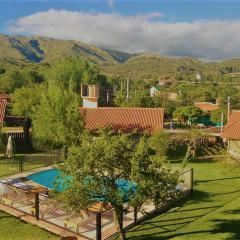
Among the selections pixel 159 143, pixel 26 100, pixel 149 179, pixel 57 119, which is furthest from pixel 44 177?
pixel 26 100

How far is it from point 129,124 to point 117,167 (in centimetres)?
2282

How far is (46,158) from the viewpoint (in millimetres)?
30922

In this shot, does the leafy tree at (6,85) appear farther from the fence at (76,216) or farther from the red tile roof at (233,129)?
the fence at (76,216)

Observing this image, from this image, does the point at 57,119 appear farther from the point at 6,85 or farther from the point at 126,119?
the point at 6,85

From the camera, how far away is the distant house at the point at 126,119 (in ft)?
117

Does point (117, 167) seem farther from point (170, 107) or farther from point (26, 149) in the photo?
point (170, 107)

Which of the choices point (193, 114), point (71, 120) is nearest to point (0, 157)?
point (71, 120)

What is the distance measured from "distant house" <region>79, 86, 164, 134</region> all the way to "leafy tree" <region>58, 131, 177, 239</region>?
69.2 feet

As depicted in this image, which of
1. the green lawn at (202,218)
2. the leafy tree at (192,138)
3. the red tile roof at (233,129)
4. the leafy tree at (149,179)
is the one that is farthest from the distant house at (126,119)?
the leafy tree at (149,179)

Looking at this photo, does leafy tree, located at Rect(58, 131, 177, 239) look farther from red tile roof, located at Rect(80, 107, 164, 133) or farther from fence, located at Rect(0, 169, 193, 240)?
red tile roof, located at Rect(80, 107, 164, 133)

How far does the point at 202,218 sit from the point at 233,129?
17.8m

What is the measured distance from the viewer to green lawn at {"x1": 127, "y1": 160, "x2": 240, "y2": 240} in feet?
51.3

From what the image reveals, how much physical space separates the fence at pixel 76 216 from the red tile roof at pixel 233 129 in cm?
1260

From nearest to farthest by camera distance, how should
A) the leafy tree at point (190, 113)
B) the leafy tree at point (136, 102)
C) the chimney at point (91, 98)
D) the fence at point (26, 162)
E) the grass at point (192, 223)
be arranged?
the grass at point (192, 223)
the fence at point (26, 162)
the chimney at point (91, 98)
the leafy tree at point (190, 113)
the leafy tree at point (136, 102)
